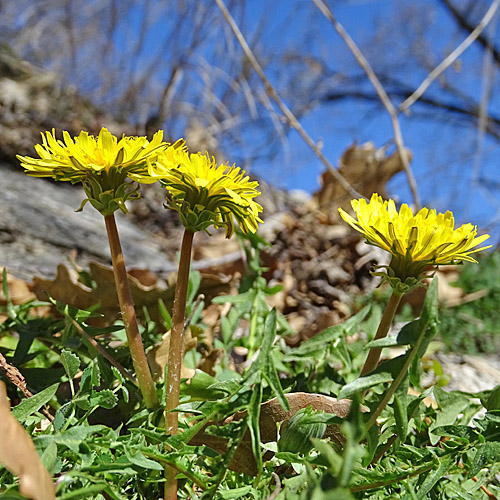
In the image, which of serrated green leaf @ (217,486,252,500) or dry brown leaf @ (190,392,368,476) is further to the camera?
dry brown leaf @ (190,392,368,476)

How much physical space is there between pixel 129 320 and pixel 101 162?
20 cm

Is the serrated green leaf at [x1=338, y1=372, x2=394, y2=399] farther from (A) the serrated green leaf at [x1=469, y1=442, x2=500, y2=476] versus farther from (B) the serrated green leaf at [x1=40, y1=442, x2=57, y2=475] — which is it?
(B) the serrated green leaf at [x1=40, y1=442, x2=57, y2=475]

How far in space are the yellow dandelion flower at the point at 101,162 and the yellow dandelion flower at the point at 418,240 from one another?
0.88ft

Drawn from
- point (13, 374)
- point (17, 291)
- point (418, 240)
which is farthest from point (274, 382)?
point (17, 291)

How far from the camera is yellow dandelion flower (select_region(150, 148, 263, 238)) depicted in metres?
0.63

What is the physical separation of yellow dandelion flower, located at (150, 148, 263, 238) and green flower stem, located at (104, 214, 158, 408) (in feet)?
0.28

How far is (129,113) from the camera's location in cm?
444

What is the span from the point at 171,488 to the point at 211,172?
371 mm

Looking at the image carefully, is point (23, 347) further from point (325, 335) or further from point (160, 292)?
point (325, 335)

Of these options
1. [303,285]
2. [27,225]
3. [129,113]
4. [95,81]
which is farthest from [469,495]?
[95,81]

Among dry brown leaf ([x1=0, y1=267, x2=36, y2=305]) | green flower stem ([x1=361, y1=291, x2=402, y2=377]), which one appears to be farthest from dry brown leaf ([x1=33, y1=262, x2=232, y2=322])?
green flower stem ([x1=361, y1=291, x2=402, y2=377])

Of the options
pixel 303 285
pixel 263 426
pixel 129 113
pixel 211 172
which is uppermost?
pixel 129 113

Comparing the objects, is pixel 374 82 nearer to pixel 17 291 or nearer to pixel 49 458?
pixel 17 291

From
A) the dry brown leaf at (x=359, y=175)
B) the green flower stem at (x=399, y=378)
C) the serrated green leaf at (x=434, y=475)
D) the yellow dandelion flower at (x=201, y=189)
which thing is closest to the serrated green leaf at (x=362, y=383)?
the green flower stem at (x=399, y=378)
